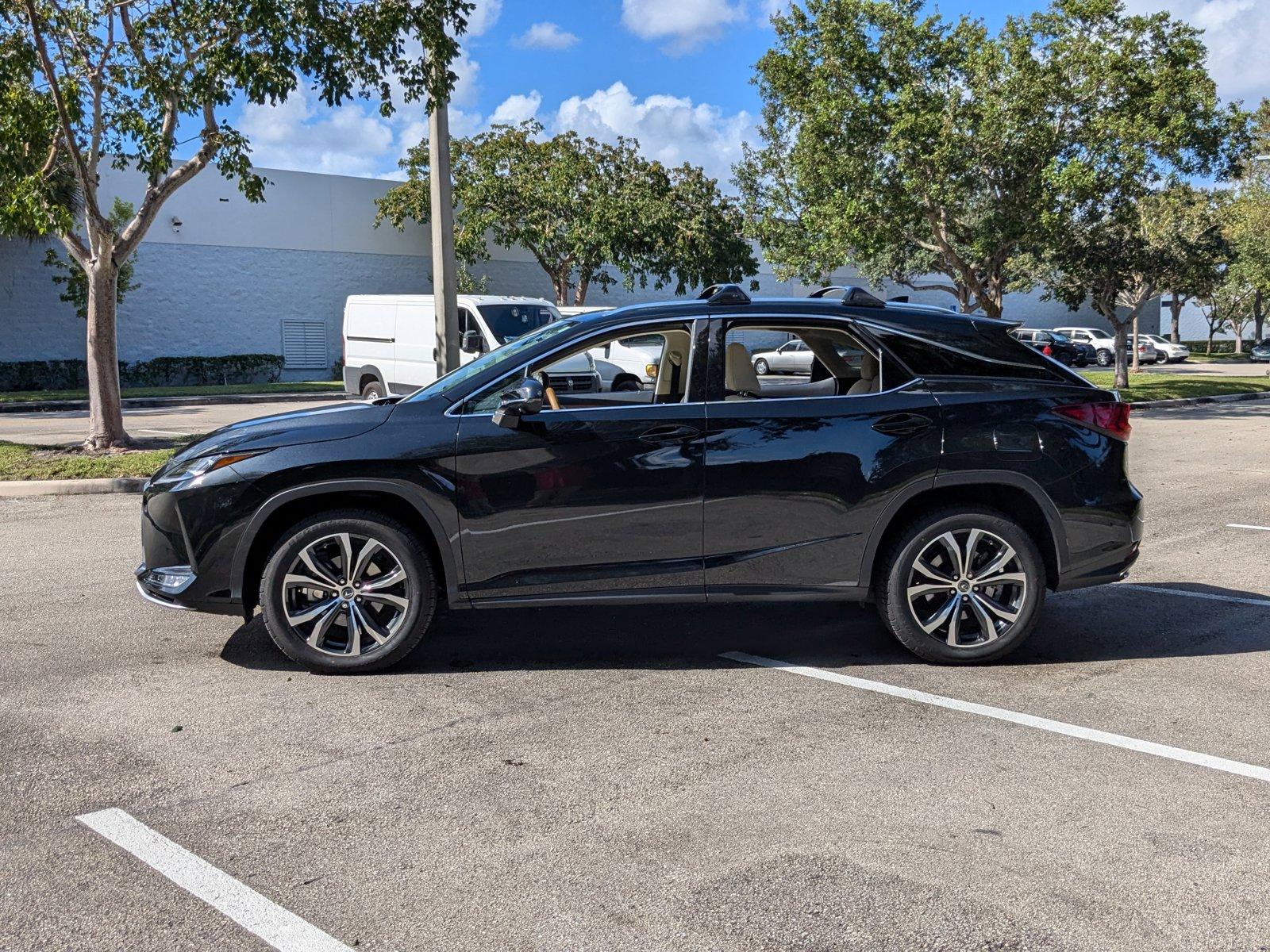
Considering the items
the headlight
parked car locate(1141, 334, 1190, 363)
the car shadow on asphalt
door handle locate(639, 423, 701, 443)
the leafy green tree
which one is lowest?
the car shadow on asphalt

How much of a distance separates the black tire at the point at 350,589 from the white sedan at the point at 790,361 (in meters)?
1.92

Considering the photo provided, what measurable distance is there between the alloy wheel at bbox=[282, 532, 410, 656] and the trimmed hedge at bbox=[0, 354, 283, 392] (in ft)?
89.4

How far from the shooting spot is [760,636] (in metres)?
6.12

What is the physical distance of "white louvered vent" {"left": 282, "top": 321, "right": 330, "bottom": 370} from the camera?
35594mm

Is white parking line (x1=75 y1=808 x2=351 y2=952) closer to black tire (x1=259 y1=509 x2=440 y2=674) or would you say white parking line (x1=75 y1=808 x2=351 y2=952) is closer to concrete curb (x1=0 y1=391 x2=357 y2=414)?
black tire (x1=259 y1=509 x2=440 y2=674)

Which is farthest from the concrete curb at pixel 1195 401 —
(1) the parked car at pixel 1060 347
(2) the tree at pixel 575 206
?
(2) the tree at pixel 575 206

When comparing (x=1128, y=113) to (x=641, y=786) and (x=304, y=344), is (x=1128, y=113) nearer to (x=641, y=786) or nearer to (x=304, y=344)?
(x=641, y=786)

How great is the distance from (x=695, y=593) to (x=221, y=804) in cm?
235

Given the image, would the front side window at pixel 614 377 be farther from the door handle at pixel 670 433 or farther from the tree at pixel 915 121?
the tree at pixel 915 121

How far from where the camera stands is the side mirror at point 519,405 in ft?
17.0

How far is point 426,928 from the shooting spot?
3.10m

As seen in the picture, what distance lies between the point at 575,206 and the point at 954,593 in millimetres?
29550

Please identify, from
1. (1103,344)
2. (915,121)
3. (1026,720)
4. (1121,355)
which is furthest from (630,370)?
(1103,344)

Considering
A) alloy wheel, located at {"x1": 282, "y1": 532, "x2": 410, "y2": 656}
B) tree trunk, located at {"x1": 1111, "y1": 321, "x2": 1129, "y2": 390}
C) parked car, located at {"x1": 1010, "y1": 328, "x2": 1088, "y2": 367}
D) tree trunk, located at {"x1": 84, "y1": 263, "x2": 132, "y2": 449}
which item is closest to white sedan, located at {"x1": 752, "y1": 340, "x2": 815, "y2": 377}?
alloy wheel, located at {"x1": 282, "y1": 532, "x2": 410, "y2": 656}
